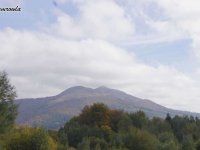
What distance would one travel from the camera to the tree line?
178ft

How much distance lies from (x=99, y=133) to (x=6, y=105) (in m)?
59.2

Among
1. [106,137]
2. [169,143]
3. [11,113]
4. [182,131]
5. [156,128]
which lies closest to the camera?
[11,113]

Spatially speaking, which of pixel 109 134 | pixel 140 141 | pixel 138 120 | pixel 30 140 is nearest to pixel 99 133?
pixel 109 134

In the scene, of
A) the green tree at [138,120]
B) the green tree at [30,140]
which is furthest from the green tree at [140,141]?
the green tree at [138,120]

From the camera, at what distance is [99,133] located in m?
111

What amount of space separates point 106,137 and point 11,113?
57583 millimetres

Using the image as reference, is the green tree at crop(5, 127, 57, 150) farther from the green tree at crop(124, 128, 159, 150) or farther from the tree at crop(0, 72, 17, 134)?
the green tree at crop(124, 128, 159, 150)

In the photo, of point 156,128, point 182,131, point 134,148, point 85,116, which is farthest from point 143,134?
point 85,116

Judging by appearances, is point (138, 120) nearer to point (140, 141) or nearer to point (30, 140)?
point (140, 141)

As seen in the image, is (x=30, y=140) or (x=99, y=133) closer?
(x=30, y=140)

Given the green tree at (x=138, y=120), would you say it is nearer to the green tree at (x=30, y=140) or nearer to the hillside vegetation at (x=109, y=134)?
the hillside vegetation at (x=109, y=134)

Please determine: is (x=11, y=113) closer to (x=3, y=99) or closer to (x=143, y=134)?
(x=3, y=99)

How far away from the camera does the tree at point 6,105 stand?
173 ft

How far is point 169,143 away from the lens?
7825 centimetres
